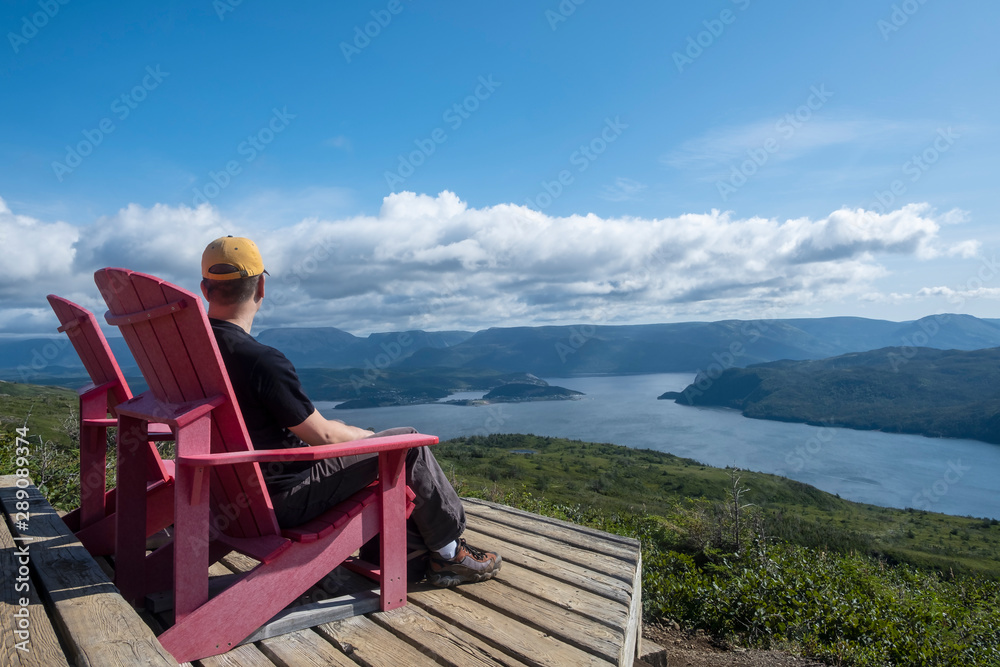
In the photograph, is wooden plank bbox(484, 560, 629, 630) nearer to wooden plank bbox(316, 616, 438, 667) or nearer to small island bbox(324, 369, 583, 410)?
wooden plank bbox(316, 616, 438, 667)

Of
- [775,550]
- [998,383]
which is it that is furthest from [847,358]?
[775,550]

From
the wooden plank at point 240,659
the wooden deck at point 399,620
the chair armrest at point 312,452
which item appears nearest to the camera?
the wooden deck at point 399,620

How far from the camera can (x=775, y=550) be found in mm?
6082

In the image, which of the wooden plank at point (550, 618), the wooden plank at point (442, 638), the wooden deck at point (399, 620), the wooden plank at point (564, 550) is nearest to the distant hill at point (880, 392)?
the wooden plank at point (564, 550)

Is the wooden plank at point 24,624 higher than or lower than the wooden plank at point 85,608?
higher

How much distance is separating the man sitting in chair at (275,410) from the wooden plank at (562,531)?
135cm

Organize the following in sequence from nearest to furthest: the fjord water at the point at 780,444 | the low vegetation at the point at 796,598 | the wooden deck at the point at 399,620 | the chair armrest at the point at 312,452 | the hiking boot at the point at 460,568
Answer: the wooden deck at the point at 399,620
the chair armrest at the point at 312,452
the hiking boot at the point at 460,568
the low vegetation at the point at 796,598
the fjord water at the point at 780,444

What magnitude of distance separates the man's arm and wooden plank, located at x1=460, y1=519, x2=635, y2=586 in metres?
1.64

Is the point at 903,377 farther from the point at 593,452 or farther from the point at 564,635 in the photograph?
the point at 564,635

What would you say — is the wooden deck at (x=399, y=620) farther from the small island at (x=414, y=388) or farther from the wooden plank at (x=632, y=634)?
the small island at (x=414, y=388)

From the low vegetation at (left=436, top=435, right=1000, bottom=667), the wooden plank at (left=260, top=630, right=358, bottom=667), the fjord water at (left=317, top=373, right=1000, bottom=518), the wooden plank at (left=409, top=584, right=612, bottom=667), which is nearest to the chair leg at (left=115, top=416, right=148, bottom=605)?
the wooden plank at (left=260, top=630, right=358, bottom=667)

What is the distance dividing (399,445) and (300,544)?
19.9 inches

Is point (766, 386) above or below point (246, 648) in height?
below

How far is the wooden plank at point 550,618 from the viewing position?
224 centimetres
